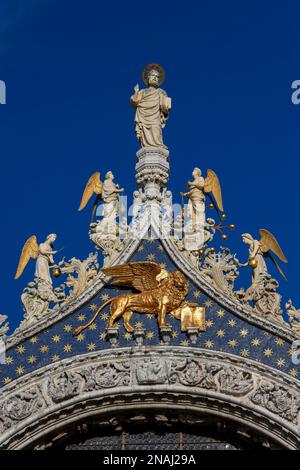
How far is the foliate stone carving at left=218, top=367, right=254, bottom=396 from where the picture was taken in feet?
59.7

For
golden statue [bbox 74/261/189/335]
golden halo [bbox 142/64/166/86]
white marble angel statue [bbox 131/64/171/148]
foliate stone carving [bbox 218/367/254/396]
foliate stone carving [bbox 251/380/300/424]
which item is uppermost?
golden halo [bbox 142/64/166/86]

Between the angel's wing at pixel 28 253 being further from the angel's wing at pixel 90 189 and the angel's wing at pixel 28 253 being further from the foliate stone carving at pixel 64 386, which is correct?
the foliate stone carving at pixel 64 386

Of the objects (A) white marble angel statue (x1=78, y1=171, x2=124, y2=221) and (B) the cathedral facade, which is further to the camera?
(A) white marble angel statue (x1=78, y1=171, x2=124, y2=221)

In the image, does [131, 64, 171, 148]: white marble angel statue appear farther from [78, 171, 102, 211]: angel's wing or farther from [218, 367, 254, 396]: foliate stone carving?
[218, 367, 254, 396]: foliate stone carving

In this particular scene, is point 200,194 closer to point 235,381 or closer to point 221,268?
point 221,268

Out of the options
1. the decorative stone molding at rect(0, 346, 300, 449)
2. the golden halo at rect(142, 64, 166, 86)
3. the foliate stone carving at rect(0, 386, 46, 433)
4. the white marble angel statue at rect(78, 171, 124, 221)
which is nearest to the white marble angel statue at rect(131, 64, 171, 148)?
the golden halo at rect(142, 64, 166, 86)

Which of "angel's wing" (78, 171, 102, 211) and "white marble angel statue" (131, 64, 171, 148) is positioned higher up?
"white marble angel statue" (131, 64, 171, 148)

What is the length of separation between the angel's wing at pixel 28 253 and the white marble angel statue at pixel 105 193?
2.68 ft

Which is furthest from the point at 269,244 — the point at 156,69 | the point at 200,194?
the point at 156,69

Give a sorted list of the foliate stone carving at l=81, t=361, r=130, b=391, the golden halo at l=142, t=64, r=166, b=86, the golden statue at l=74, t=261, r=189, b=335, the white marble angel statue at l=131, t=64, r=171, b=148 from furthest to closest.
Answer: the golden halo at l=142, t=64, r=166, b=86
the white marble angel statue at l=131, t=64, r=171, b=148
the golden statue at l=74, t=261, r=189, b=335
the foliate stone carving at l=81, t=361, r=130, b=391

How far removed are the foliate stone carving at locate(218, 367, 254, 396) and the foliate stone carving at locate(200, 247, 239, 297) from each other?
115 cm

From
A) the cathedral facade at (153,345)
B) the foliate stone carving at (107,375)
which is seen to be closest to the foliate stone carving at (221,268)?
the cathedral facade at (153,345)

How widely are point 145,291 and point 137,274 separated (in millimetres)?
251

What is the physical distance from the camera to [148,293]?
1912 centimetres
